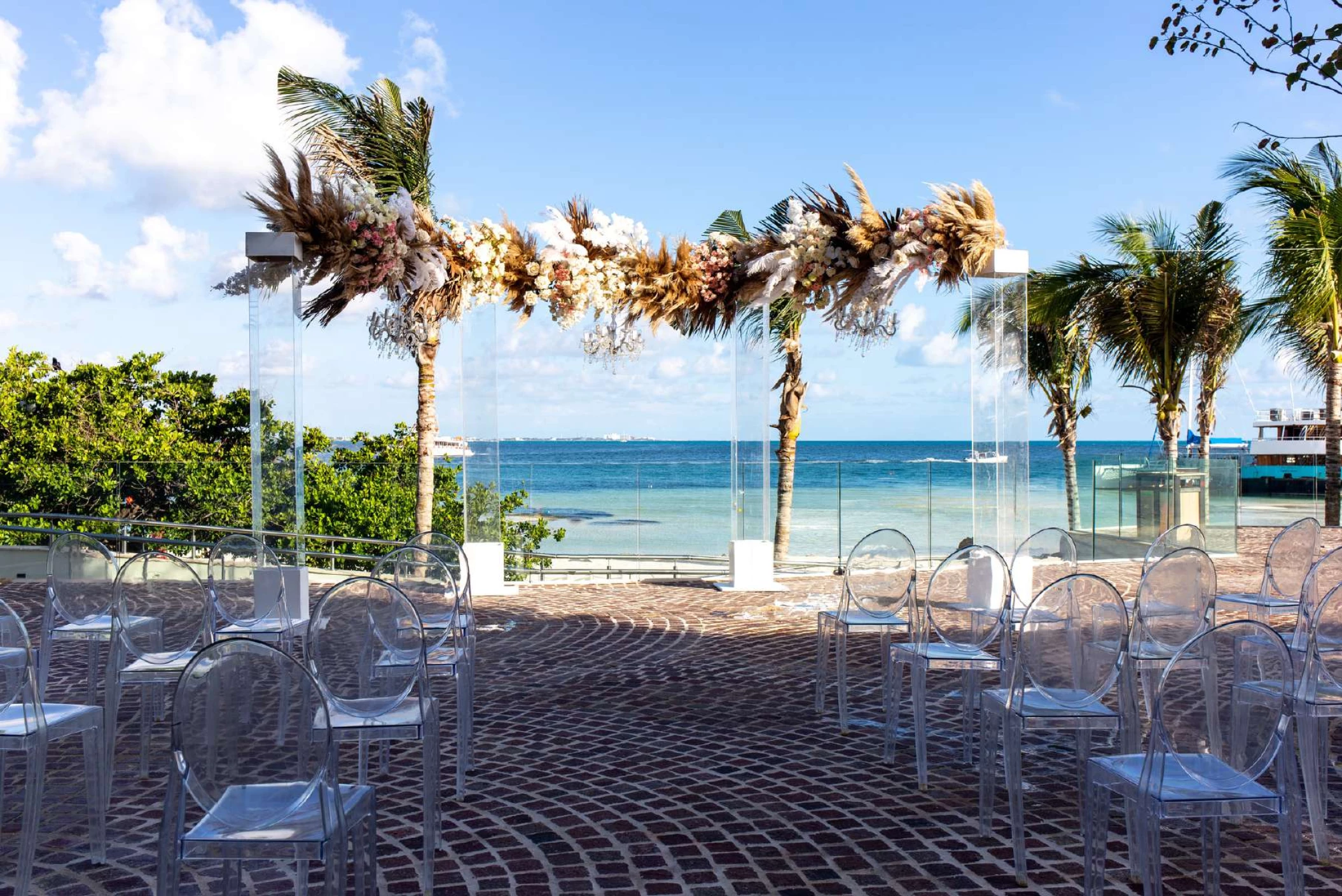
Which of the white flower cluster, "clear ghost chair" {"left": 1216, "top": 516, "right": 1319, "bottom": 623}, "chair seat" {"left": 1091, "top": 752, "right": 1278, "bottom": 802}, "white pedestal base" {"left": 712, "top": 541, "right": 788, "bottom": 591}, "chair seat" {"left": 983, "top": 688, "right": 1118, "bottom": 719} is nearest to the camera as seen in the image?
"chair seat" {"left": 1091, "top": 752, "right": 1278, "bottom": 802}

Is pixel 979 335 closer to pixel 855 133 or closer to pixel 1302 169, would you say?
pixel 1302 169

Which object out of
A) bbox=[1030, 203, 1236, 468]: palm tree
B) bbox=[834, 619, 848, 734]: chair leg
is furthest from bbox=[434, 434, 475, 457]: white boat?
bbox=[1030, 203, 1236, 468]: palm tree

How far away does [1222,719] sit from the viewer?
295 cm

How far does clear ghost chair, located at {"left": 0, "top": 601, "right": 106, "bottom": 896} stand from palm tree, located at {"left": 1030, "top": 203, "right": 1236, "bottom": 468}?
11.4m

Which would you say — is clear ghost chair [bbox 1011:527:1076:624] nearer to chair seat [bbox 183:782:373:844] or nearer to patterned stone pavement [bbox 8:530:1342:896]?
patterned stone pavement [bbox 8:530:1342:896]

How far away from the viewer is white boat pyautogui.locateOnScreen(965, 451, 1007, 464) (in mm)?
7512

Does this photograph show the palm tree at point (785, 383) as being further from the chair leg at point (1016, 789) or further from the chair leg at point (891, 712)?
the chair leg at point (1016, 789)

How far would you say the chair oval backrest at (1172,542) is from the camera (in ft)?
18.1

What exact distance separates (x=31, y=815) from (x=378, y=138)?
352 inches

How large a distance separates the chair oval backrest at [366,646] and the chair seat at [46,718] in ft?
2.58

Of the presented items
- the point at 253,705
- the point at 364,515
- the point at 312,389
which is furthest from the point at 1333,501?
the point at 312,389

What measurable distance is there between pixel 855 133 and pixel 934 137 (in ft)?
23.8

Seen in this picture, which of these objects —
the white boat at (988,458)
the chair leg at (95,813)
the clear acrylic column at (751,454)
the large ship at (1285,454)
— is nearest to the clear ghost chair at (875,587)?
the white boat at (988,458)

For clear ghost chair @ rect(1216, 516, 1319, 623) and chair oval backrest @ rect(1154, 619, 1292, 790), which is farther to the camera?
clear ghost chair @ rect(1216, 516, 1319, 623)
